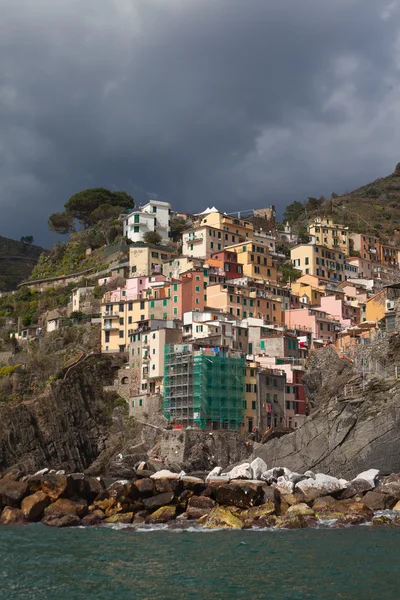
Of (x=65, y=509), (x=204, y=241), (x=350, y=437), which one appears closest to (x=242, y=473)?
(x=350, y=437)

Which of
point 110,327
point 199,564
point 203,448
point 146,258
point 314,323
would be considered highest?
point 146,258

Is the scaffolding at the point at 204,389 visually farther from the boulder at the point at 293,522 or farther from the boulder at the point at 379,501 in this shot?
the boulder at the point at 293,522

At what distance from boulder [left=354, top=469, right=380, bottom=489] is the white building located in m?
59.0

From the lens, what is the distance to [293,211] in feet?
448

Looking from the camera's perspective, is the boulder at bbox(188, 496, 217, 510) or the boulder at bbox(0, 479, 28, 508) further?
the boulder at bbox(0, 479, 28, 508)

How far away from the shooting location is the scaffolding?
223 ft

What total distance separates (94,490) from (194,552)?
12395mm

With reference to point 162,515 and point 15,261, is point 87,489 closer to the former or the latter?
point 162,515

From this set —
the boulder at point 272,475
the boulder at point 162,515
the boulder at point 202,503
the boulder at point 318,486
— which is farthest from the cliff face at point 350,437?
the boulder at point 162,515

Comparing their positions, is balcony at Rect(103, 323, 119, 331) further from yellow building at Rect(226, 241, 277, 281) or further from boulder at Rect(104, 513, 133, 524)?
boulder at Rect(104, 513, 133, 524)

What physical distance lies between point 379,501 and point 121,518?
13.1 meters

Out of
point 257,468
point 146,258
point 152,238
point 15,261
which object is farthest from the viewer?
point 15,261

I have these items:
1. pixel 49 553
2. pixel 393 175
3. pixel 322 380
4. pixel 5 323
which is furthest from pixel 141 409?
pixel 393 175

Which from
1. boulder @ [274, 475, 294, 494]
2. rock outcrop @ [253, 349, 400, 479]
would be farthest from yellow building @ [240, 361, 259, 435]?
boulder @ [274, 475, 294, 494]
